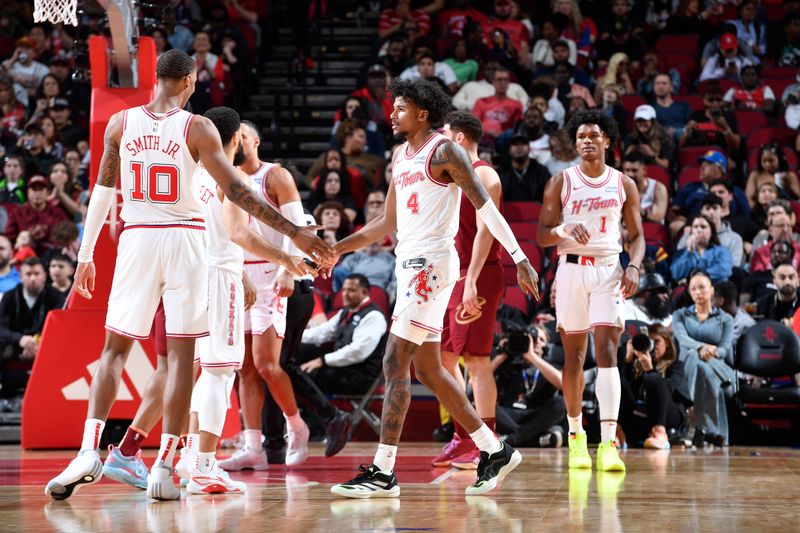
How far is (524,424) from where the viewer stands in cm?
953

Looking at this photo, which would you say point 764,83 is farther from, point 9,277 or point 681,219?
point 9,277

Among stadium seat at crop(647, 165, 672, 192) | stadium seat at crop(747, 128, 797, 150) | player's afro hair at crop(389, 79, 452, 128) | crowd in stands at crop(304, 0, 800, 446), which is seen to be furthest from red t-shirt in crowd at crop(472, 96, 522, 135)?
player's afro hair at crop(389, 79, 452, 128)

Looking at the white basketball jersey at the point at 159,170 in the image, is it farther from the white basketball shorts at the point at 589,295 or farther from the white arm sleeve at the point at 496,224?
the white basketball shorts at the point at 589,295

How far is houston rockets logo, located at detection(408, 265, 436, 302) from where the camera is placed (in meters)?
5.68

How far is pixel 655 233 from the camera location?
1174cm

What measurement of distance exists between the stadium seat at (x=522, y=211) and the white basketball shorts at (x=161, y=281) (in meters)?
6.87

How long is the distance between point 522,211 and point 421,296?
257 inches

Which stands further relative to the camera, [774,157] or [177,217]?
[774,157]

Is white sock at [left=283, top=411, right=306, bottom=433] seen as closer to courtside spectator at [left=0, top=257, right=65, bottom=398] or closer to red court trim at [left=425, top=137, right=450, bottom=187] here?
red court trim at [left=425, top=137, right=450, bottom=187]

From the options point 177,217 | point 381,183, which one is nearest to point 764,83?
point 381,183

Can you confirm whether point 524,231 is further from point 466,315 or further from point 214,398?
point 214,398

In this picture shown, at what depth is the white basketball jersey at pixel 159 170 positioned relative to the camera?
18.0 ft

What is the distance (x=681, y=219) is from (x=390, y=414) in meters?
7.14

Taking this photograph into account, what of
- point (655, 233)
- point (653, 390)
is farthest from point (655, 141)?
point (653, 390)
